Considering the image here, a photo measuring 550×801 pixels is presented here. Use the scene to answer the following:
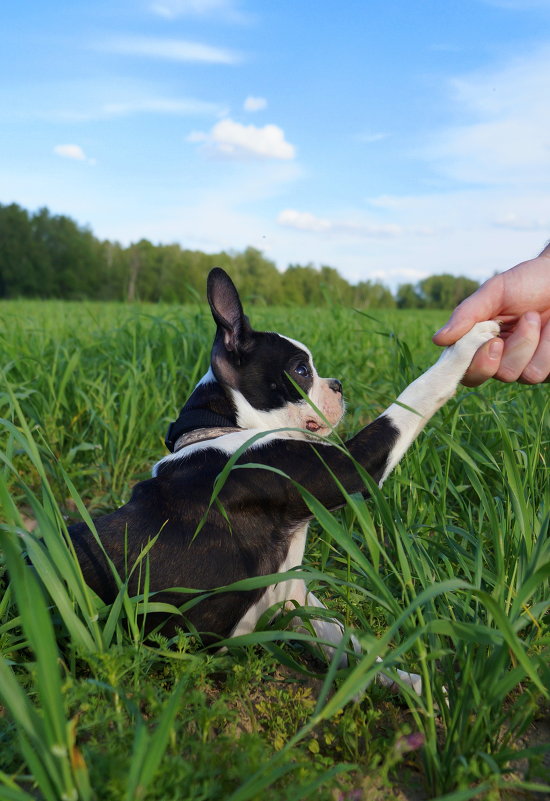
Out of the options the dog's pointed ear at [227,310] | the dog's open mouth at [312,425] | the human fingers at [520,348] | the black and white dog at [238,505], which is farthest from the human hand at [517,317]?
the dog's pointed ear at [227,310]

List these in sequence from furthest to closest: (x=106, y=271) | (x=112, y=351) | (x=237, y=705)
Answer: (x=106, y=271), (x=112, y=351), (x=237, y=705)

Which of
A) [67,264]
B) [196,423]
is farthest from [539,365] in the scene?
[67,264]

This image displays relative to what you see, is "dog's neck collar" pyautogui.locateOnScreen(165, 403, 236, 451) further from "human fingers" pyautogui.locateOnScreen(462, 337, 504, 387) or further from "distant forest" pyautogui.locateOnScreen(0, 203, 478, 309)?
"distant forest" pyautogui.locateOnScreen(0, 203, 478, 309)

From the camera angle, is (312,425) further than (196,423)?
Yes

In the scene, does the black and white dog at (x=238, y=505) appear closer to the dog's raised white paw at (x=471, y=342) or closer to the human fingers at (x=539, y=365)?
the dog's raised white paw at (x=471, y=342)

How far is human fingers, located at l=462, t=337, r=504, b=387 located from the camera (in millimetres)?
2436

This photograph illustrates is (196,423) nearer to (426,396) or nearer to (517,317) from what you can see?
(426,396)

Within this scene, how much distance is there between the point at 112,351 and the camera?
491cm

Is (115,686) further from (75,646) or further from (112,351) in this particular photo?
(112,351)

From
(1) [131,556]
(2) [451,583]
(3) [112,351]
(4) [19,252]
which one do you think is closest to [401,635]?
(2) [451,583]

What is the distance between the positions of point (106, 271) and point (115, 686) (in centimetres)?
4881

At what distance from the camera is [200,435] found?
93.8 inches

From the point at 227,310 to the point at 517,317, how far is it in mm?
1304

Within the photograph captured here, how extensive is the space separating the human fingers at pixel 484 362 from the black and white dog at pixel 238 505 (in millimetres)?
42
